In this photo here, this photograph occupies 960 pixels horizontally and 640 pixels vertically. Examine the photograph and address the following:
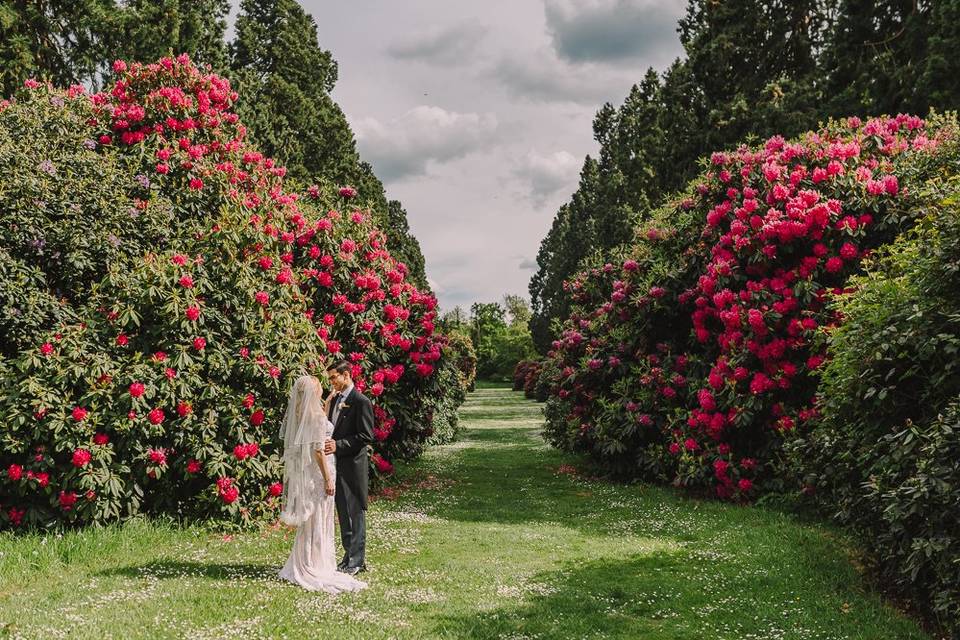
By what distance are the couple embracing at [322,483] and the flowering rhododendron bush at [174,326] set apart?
207cm

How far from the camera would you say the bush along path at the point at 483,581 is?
504 centimetres

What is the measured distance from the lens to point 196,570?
20.8ft

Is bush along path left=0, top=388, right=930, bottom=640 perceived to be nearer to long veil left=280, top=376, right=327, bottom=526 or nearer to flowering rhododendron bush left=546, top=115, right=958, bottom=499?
long veil left=280, top=376, right=327, bottom=526

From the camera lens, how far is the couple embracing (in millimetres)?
6117

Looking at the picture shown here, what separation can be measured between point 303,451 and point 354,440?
1.54ft

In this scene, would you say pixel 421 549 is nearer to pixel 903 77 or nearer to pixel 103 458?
pixel 103 458

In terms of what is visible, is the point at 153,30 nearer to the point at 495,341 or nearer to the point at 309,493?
the point at 309,493

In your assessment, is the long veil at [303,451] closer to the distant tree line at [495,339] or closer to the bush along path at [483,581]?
the bush along path at [483,581]

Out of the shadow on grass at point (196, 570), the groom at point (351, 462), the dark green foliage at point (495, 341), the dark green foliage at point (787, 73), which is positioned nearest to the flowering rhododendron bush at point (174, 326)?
the shadow on grass at point (196, 570)

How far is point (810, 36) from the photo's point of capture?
22.5m

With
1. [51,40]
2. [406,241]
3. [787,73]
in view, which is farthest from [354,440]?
[406,241]

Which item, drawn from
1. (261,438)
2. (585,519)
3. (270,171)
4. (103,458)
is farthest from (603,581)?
(270,171)

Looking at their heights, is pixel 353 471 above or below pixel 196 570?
above

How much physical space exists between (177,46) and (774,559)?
19.0 m
